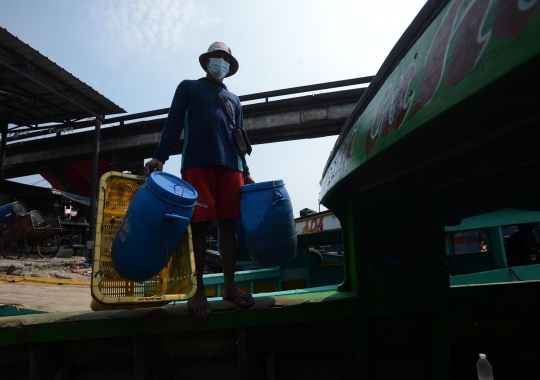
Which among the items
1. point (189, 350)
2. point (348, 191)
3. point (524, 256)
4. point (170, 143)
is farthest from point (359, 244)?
point (524, 256)

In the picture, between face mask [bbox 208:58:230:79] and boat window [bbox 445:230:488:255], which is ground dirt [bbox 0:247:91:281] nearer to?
face mask [bbox 208:58:230:79]

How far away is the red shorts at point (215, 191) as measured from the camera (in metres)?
2.08

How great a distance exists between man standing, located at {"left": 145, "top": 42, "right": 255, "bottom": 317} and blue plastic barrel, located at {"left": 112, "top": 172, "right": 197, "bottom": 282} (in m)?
0.27

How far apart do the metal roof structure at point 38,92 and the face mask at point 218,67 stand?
9877 mm

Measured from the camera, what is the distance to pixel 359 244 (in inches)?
84.5

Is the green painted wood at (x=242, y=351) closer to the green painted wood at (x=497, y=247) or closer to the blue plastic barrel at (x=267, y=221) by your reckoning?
the blue plastic barrel at (x=267, y=221)

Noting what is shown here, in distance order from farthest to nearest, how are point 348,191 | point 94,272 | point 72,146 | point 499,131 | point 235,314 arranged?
point 72,146 < point 348,191 < point 235,314 < point 94,272 < point 499,131

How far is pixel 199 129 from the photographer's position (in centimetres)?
218

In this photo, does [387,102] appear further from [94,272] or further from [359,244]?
[94,272]

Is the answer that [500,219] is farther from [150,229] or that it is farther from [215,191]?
[150,229]

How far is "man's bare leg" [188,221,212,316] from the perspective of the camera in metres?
1.95

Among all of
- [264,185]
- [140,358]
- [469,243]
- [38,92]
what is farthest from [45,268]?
[469,243]

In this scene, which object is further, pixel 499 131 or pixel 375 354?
pixel 375 354

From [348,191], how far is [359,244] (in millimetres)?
360
